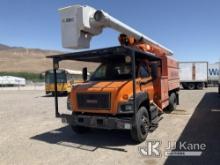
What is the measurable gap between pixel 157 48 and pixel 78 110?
4.86 metres

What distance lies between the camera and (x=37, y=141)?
8.30 meters

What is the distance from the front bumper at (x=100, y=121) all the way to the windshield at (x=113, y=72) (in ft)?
5.14

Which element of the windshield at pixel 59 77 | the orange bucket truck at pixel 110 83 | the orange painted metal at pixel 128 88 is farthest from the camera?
the windshield at pixel 59 77

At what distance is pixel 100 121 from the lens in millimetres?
7488

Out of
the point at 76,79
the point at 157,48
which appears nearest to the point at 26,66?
the point at 76,79

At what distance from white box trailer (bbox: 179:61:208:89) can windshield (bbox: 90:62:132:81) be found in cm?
2697

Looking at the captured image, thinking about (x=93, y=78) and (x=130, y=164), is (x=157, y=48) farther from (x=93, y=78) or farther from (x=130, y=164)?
(x=130, y=164)

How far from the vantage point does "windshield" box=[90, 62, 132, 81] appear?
8.53 metres

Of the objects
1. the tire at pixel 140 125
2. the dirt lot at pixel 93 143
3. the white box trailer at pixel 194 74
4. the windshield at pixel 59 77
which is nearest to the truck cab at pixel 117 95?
the tire at pixel 140 125

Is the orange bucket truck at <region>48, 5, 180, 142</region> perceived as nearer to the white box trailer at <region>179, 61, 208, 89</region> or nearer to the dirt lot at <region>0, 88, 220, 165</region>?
the dirt lot at <region>0, 88, 220, 165</region>

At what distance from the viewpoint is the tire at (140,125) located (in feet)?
24.3

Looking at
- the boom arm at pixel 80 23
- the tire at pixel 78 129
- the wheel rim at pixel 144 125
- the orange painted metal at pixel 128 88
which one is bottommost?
the tire at pixel 78 129

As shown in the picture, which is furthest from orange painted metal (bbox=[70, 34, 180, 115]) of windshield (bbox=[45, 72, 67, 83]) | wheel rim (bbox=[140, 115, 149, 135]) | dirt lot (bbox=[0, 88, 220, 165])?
windshield (bbox=[45, 72, 67, 83])

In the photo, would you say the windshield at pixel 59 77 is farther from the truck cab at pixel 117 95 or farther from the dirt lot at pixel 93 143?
the truck cab at pixel 117 95
